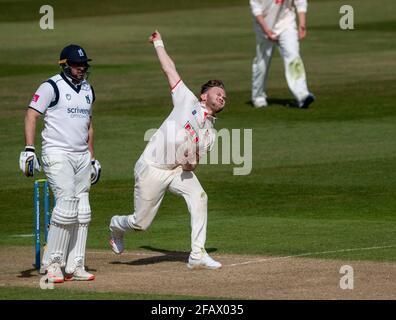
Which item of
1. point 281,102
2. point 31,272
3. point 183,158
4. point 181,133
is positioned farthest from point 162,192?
point 281,102

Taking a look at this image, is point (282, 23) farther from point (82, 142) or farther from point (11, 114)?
point (82, 142)

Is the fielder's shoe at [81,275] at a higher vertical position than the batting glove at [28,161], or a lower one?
lower

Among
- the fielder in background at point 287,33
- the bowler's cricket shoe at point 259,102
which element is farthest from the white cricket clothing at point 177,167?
the bowler's cricket shoe at point 259,102

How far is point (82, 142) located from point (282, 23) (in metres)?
13.1

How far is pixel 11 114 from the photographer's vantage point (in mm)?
25922

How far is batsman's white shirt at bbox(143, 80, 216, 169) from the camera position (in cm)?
1375

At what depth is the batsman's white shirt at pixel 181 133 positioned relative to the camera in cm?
1375

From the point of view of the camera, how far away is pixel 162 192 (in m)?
14.0

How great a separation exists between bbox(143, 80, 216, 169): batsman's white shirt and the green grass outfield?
1.57 m

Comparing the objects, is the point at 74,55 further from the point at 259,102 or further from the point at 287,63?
the point at 259,102

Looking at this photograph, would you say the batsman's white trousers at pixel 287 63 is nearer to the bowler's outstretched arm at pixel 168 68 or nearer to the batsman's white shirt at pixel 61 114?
the bowler's outstretched arm at pixel 168 68

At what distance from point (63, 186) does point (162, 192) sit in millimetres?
1284

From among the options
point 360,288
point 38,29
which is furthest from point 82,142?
point 38,29

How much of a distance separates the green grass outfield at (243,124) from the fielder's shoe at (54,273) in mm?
2246
